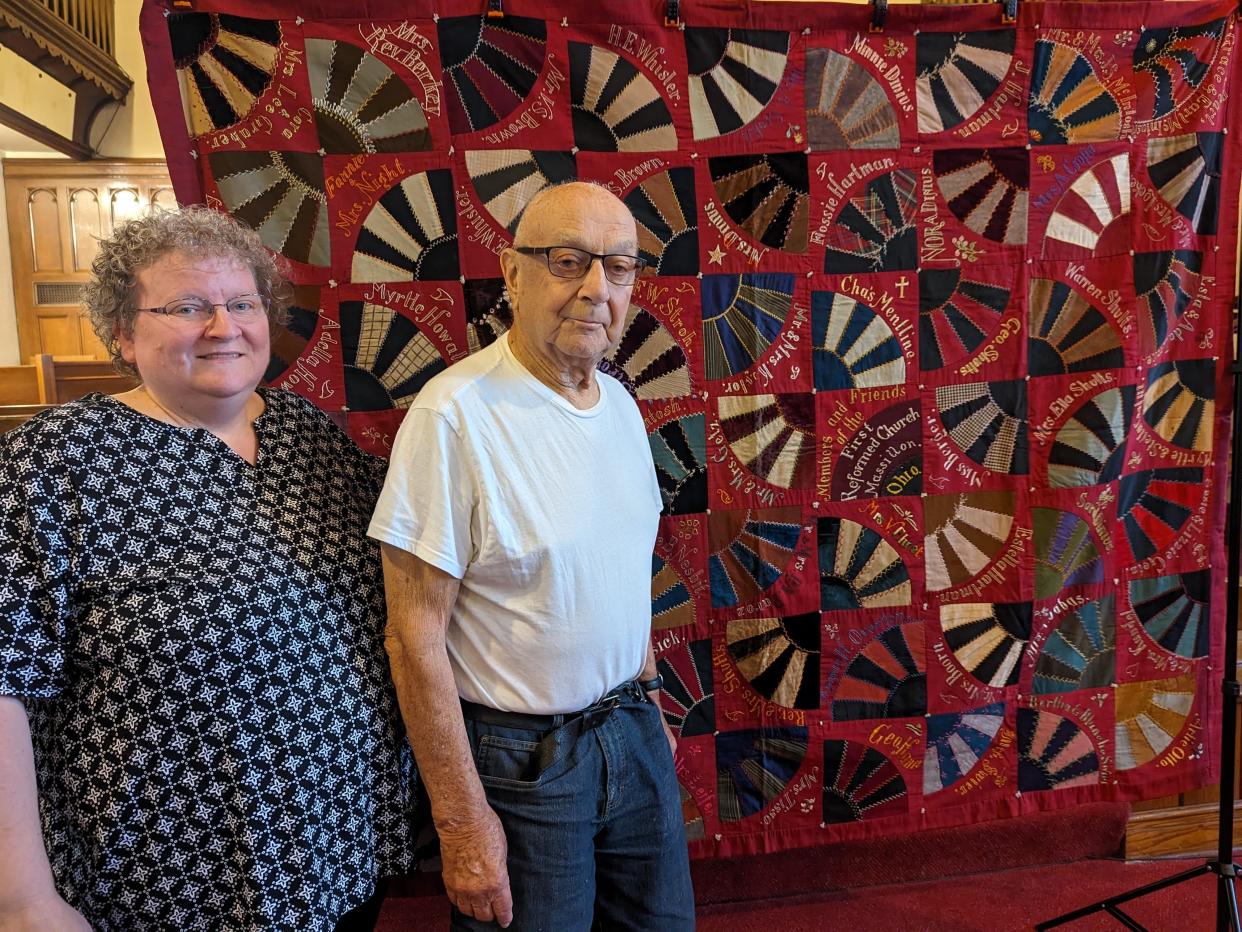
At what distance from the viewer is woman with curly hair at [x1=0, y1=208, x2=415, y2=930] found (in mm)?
1015

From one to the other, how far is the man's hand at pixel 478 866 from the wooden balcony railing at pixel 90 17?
6.30 m

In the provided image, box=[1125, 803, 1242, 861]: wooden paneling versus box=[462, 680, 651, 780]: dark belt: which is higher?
box=[462, 680, 651, 780]: dark belt

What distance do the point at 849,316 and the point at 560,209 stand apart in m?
0.82

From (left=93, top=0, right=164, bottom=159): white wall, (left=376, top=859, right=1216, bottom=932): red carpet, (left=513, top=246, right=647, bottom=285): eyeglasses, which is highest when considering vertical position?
(left=93, top=0, right=164, bottom=159): white wall

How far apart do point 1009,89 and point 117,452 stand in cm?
183

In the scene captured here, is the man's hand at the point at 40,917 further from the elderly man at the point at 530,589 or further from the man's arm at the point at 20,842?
the elderly man at the point at 530,589

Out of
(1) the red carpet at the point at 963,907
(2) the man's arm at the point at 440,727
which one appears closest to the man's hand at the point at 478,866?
(2) the man's arm at the point at 440,727

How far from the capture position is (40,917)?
3.31 ft

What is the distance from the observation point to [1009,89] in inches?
70.9

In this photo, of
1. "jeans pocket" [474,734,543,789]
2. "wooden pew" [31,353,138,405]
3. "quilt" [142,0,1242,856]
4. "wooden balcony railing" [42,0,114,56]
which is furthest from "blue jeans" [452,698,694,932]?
"wooden balcony railing" [42,0,114,56]

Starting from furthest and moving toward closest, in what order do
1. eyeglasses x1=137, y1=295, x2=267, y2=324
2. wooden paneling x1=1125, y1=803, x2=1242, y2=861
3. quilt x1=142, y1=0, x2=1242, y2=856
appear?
wooden paneling x1=1125, y1=803, x2=1242, y2=861 → quilt x1=142, y1=0, x2=1242, y2=856 → eyeglasses x1=137, y1=295, x2=267, y2=324

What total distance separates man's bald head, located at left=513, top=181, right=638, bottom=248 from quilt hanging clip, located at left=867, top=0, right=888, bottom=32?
86 centimetres

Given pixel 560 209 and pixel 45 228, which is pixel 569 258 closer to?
pixel 560 209

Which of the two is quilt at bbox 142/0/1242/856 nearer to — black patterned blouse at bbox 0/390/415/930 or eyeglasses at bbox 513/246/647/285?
eyeglasses at bbox 513/246/647/285
